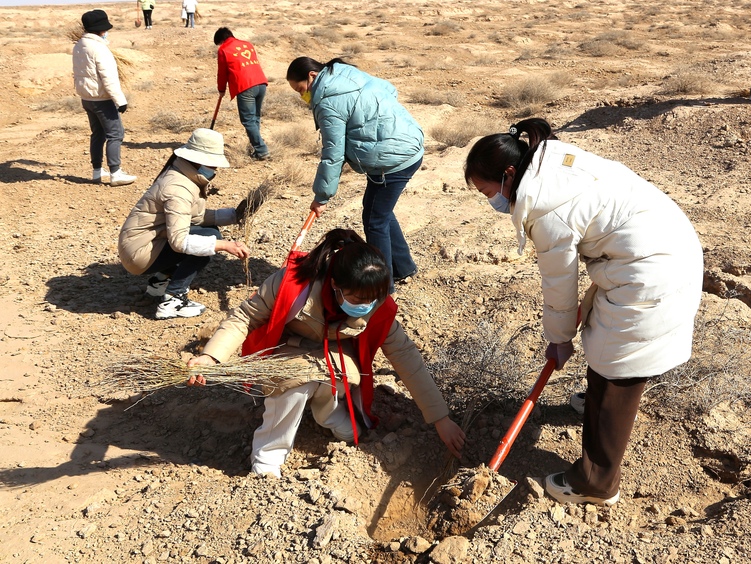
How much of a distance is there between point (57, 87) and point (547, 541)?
1316 centimetres

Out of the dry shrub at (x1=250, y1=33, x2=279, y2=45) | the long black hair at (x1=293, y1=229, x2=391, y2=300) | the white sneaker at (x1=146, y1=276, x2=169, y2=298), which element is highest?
the long black hair at (x1=293, y1=229, x2=391, y2=300)

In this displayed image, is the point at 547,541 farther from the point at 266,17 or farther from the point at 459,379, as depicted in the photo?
the point at 266,17

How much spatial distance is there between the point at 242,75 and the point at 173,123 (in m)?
2.80

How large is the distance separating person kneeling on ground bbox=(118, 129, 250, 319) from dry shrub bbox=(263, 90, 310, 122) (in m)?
5.94

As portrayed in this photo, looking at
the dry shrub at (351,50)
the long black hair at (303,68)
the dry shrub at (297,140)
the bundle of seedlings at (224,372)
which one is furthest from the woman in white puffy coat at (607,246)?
the dry shrub at (351,50)

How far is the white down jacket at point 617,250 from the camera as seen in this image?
220 centimetres

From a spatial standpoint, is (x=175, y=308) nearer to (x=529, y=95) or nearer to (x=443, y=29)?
(x=529, y=95)

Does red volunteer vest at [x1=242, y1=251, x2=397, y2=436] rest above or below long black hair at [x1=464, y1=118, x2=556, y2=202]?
below

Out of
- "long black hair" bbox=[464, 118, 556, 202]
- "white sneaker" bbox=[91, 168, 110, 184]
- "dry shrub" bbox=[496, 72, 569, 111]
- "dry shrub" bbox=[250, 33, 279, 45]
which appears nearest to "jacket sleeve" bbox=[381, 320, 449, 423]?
"long black hair" bbox=[464, 118, 556, 202]

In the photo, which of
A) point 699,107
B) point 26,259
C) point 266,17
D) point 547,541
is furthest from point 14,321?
point 266,17

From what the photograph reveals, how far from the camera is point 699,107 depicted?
7.82 m

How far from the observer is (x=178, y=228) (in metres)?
4.21

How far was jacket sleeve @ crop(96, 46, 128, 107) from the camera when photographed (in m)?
6.48

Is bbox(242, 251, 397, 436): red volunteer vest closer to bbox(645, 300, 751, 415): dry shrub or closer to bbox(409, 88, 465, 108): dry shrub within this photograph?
bbox(645, 300, 751, 415): dry shrub
